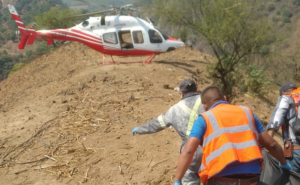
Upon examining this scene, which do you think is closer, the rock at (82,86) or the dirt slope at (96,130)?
the dirt slope at (96,130)

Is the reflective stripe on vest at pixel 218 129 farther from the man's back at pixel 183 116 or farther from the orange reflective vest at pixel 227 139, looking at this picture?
the man's back at pixel 183 116

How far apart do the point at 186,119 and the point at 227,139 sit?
895 mm

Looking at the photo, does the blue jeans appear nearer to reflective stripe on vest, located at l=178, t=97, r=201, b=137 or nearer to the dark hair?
reflective stripe on vest, located at l=178, t=97, r=201, b=137

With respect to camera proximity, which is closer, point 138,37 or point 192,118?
point 192,118

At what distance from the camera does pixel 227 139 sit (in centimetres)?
250

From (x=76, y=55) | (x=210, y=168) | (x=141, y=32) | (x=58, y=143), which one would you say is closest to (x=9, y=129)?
(x=58, y=143)

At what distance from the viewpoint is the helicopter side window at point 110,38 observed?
523 inches

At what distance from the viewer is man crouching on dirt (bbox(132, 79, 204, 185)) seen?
3.30 meters

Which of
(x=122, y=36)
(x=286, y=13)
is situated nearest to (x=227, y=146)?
→ (x=122, y=36)

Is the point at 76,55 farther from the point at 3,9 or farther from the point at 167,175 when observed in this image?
the point at 3,9

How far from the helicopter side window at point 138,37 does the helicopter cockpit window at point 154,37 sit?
0.37 meters

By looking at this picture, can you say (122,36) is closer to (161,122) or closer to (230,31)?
(230,31)

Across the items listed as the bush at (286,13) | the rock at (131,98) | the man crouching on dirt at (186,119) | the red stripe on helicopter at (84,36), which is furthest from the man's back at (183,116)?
the bush at (286,13)

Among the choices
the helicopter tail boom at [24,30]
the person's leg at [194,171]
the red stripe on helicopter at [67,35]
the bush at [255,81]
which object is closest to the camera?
the person's leg at [194,171]
